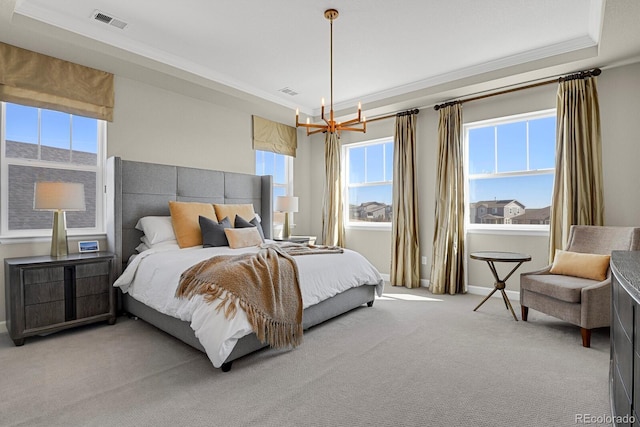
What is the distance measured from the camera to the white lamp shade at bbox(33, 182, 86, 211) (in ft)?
9.82

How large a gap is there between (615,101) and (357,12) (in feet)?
9.45

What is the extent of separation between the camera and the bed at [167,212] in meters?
2.68

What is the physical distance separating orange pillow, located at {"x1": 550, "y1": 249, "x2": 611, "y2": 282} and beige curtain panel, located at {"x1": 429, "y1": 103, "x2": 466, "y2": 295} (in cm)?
133

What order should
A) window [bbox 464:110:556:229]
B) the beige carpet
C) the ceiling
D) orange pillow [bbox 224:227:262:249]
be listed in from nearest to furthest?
1. the beige carpet
2. the ceiling
3. orange pillow [bbox 224:227:262:249]
4. window [bbox 464:110:556:229]

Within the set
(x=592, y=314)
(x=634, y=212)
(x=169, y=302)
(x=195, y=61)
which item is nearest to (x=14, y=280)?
(x=169, y=302)

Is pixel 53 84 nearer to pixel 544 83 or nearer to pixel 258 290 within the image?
pixel 258 290

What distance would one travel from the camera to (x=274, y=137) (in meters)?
5.58

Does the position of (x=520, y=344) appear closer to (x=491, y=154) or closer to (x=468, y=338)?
(x=468, y=338)

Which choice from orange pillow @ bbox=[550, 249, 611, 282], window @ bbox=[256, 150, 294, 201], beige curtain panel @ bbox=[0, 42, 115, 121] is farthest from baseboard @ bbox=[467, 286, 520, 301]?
beige curtain panel @ bbox=[0, 42, 115, 121]

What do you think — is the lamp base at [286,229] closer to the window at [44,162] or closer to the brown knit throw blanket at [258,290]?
the window at [44,162]

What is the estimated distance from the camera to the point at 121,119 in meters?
3.80

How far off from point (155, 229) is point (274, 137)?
259cm

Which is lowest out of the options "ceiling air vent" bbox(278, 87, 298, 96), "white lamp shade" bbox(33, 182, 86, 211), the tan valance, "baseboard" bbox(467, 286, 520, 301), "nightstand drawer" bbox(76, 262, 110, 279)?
"baseboard" bbox(467, 286, 520, 301)

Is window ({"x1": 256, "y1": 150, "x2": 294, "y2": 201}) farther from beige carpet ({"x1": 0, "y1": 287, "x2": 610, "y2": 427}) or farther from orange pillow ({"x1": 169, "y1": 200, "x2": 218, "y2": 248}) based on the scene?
beige carpet ({"x1": 0, "y1": 287, "x2": 610, "y2": 427})
